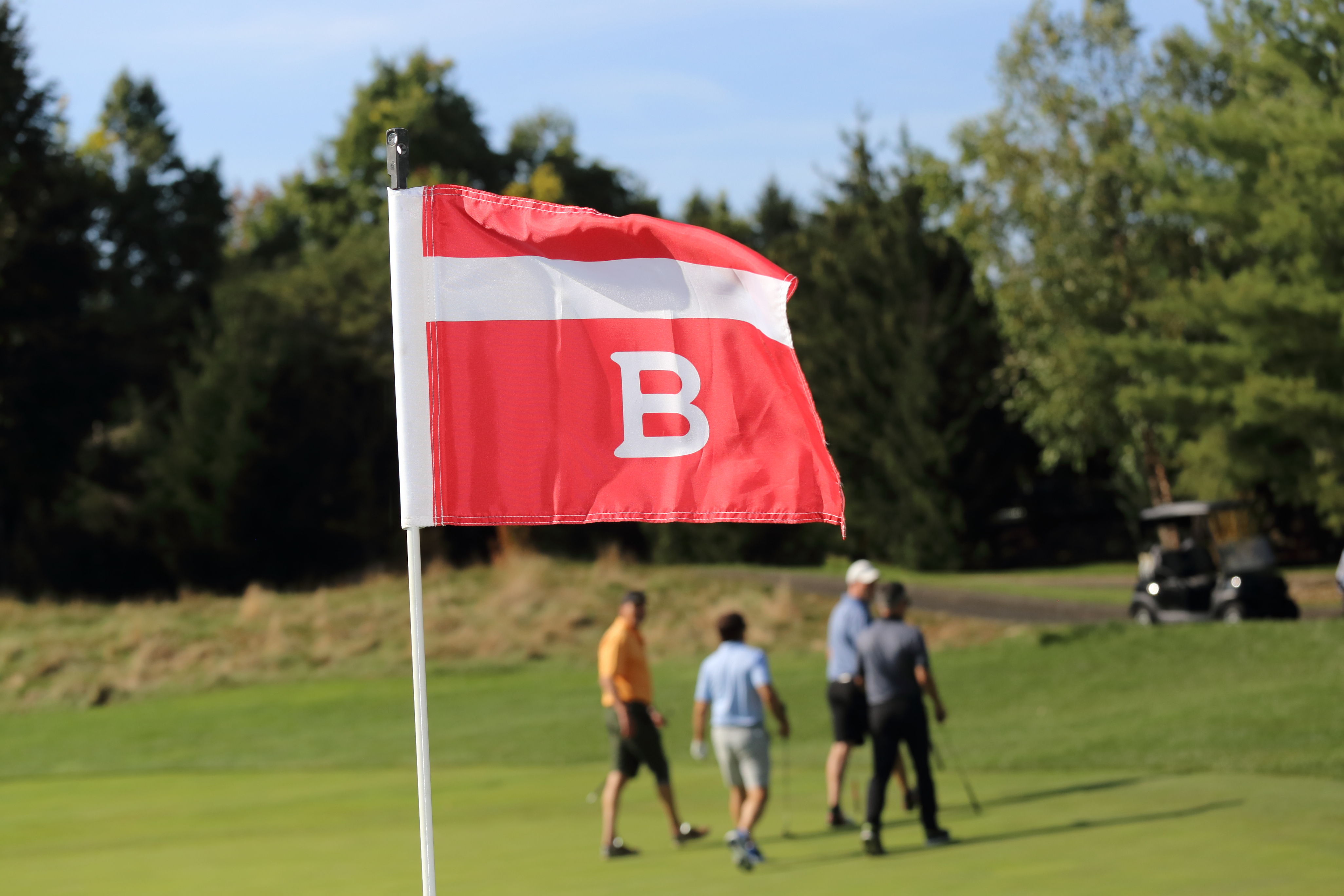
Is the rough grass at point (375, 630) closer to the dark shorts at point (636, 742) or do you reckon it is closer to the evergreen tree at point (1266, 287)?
the evergreen tree at point (1266, 287)

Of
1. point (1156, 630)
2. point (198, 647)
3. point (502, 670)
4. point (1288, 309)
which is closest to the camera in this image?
point (1156, 630)

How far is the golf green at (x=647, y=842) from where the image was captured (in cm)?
1043

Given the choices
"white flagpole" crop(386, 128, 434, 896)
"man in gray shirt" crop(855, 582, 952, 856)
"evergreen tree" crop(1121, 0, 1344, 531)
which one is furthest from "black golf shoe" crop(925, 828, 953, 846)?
"evergreen tree" crop(1121, 0, 1344, 531)

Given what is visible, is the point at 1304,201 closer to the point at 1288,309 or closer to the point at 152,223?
the point at 1288,309

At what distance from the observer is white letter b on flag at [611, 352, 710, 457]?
647cm

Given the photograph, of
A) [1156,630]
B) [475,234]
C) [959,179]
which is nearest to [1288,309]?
[1156,630]

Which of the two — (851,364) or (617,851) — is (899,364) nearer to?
(851,364)

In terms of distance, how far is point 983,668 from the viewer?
25422 mm

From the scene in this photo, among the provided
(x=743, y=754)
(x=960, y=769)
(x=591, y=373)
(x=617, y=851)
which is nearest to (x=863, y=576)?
(x=743, y=754)

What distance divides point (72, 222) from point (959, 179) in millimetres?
29268

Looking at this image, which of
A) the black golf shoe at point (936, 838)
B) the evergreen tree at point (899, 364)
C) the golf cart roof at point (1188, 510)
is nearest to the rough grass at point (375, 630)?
the golf cart roof at point (1188, 510)

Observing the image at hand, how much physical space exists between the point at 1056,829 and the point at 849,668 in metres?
2.07

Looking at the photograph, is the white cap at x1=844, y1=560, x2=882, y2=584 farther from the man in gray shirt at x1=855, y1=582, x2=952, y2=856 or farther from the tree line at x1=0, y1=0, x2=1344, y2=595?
the tree line at x1=0, y1=0, x2=1344, y2=595

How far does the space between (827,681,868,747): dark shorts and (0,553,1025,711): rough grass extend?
1734cm
